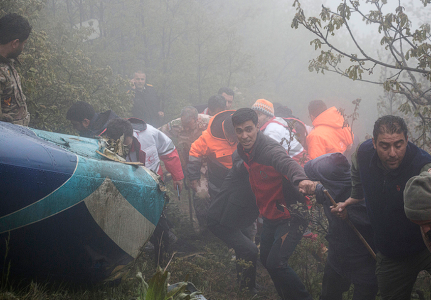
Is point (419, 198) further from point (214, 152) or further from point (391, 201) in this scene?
point (214, 152)

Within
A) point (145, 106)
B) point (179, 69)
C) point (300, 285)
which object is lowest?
point (300, 285)

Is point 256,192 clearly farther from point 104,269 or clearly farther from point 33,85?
point 33,85

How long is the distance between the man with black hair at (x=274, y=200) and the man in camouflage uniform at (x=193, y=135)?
2037 millimetres

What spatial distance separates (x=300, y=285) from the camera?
3537 mm

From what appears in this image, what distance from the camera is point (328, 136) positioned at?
5652 mm

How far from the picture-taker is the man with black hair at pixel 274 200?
357 centimetres

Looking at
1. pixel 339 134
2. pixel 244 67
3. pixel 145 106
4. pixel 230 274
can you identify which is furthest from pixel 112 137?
pixel 244 67

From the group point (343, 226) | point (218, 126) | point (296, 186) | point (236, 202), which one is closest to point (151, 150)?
point (218, 126)

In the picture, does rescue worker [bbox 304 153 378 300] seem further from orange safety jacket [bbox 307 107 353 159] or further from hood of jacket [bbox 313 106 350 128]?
hood of jacket [bbox 313 106 350 128]

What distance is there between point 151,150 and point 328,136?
3.02m

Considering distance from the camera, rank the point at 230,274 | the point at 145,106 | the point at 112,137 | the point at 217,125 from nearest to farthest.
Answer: the point at 112,137 < the point at 230,274 < the point at 217,125 < the point at 145,106

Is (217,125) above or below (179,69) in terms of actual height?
below

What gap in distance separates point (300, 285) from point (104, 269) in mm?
2051

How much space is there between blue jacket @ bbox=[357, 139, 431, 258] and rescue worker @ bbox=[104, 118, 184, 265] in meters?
2.61
